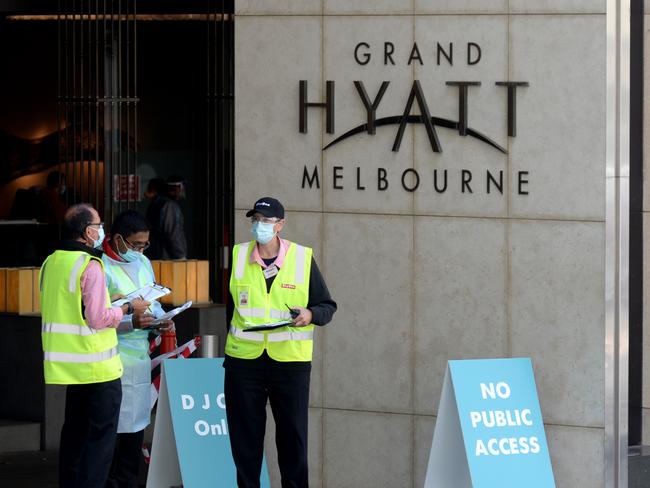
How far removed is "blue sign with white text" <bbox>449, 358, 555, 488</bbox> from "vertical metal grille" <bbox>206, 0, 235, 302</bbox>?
7897mm

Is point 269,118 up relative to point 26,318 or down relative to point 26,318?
up

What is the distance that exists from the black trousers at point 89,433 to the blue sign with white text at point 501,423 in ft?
6.86

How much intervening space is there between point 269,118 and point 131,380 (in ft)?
7.04

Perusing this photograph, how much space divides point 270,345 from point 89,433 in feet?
3.92

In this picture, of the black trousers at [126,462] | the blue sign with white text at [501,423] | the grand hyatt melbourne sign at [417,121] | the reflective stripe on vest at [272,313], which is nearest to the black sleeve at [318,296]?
the reflective stripe on vest at [272,313]

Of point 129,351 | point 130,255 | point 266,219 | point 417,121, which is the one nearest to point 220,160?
point 417,121

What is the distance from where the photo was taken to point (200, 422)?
9.44 meters

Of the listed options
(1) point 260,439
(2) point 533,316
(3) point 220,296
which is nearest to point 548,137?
(2) point 533,316

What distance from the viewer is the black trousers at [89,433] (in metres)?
8.62

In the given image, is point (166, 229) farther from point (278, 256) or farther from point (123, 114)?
point (278, 256)

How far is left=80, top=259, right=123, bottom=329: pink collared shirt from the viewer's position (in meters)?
8.46

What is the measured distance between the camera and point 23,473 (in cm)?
1134

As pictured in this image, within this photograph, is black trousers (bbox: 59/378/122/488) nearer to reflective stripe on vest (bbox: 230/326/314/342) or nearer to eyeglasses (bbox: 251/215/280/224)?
reflective stripe on vest (bbox: 230/326/314/342)

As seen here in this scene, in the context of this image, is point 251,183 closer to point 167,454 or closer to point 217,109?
point 167,454
